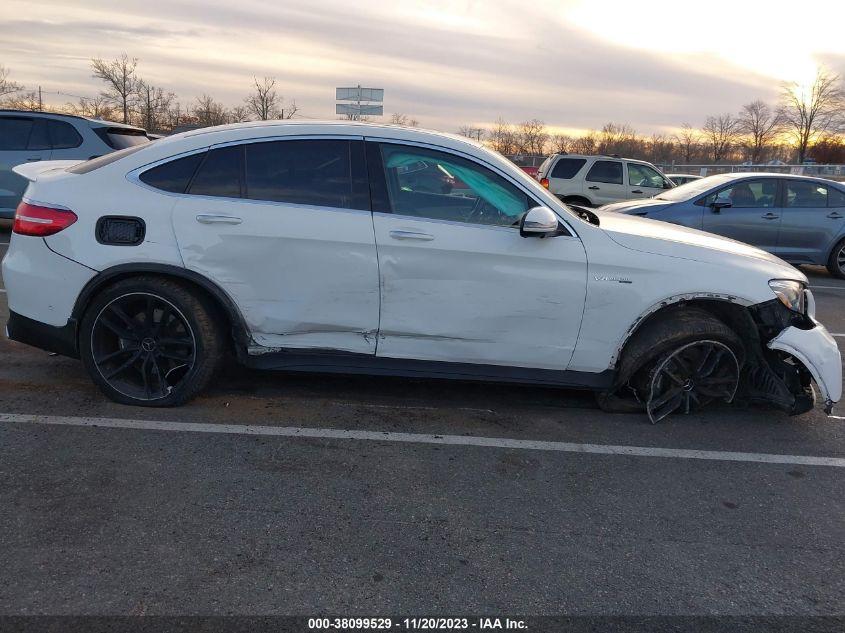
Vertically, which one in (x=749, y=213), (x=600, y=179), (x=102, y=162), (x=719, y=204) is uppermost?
(x=600, y=179)

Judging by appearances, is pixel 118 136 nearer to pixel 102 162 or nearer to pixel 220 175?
pixel 102 162

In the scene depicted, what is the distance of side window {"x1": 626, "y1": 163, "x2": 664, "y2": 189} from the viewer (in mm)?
16391

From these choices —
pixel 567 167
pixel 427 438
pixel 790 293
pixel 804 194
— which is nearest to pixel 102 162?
pixel 427 438

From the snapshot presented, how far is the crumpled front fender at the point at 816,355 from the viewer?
13.5ft

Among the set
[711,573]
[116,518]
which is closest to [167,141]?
[116,518]

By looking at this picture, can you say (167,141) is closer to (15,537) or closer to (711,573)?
(15,537)

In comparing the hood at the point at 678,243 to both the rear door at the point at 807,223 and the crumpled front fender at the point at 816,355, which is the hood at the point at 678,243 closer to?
the crumpled front fender at the point at 816,355

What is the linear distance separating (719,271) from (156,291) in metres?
3.34

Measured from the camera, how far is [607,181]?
16359mm

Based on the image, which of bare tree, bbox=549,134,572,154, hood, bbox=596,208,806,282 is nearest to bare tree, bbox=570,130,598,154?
bare tree, bbox=549,134,572,154

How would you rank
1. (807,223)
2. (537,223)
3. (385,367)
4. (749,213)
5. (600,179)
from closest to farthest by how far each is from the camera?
(537,223), (385,367), (749,213), (807,223), (600,179)

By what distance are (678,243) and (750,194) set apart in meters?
7.23

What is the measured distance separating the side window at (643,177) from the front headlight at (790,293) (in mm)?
12684

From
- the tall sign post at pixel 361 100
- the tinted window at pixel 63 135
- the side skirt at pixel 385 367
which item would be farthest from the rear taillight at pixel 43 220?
the tall sign post at pixel 361 100
